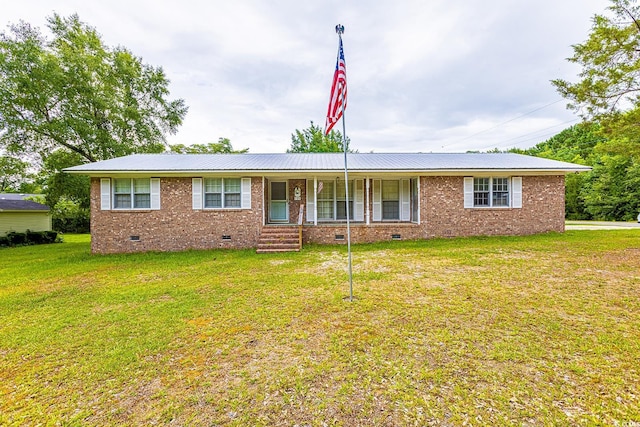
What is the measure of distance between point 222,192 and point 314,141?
946 inches

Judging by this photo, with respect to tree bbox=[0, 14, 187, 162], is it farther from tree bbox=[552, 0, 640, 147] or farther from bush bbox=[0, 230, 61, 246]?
tree bbox=[552, 0, 640, 147]

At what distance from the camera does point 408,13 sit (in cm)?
1021

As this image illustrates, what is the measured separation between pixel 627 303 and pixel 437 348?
12.0 feet

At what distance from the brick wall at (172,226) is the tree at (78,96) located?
337 inches

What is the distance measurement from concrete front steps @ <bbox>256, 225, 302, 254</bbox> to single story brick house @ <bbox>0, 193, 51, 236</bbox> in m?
16.0

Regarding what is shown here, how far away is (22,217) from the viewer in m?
16.3

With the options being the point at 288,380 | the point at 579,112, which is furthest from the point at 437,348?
the point at 579,112

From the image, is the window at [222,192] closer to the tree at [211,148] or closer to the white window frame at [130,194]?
the white window frame at [130,194]

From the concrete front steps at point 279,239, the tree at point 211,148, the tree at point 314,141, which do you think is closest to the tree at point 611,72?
the concrete front steps at point 279,239

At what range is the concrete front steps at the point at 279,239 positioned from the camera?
9.68 meters

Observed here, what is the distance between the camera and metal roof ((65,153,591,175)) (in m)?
10.2

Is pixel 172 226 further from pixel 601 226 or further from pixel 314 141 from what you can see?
pixel 314 141

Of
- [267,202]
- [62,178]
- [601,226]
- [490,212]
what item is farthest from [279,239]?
[601,226]

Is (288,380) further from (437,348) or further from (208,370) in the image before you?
(437,348)
